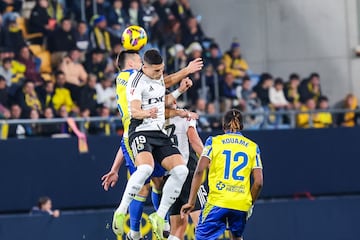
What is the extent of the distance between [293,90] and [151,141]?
9.52 m

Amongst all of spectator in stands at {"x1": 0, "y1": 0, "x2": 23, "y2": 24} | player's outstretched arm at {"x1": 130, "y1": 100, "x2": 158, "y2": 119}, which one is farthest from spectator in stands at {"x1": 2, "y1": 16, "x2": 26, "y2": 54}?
player's outstretched arm at {"x1": 130, "y1": 100, "x2": 158, "y2": 119}

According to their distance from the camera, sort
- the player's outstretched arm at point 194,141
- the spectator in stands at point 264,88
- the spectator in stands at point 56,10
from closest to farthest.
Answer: the player's outstretched arm at point 194,141 < the spectator in stands at point 56,10 < the spectator in stands at point 264,88

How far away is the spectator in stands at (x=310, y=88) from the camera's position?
72.8 feet

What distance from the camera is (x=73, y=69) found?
19.7 meters

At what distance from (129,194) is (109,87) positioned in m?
7.12

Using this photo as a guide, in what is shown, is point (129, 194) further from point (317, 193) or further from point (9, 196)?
point (317, 193)

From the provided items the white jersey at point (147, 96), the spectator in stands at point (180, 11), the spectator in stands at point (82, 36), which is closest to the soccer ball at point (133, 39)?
the white jersey at point (147, 96)

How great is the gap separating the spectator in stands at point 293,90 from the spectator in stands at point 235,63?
0.90 metres

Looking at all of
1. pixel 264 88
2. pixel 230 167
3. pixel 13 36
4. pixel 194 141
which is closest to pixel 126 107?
pixel 194 141

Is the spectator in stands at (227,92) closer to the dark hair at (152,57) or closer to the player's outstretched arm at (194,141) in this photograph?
the player's outstretched arm at (194,141)

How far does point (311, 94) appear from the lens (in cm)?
2225

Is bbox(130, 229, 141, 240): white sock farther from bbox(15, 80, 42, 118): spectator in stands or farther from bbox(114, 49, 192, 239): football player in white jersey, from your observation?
bbox(15, 80, 42, 118): spectator in stands

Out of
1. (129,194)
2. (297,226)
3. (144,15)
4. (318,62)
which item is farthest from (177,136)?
(318,62)

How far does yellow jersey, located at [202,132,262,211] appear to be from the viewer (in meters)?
12.5
